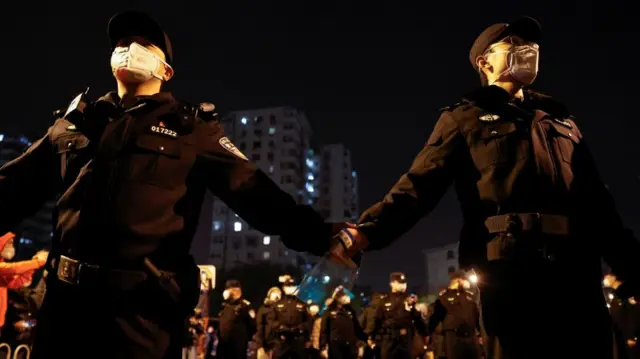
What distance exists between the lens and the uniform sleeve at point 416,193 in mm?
3717

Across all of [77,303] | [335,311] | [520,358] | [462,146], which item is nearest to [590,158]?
[462,146]

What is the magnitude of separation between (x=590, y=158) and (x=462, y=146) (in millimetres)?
866

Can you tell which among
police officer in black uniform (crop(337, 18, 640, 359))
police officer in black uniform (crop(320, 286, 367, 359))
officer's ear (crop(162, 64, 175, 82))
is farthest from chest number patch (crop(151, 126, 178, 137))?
police officer in black uniform (crop(320, 286, 367, 359))

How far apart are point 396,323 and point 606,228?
11.9 metres

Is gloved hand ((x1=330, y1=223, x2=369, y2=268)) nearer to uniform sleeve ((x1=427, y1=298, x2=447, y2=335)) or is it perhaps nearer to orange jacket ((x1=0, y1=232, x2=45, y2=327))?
orange jacket ((x1=0, y1=232, x2=45, y2=327))

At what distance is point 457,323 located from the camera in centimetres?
1300

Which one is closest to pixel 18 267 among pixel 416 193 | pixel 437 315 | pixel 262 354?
pixel 416 193

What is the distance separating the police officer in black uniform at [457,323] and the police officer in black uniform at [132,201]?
1043 cm

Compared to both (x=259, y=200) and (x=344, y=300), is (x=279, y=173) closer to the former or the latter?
(x=344, y=300)

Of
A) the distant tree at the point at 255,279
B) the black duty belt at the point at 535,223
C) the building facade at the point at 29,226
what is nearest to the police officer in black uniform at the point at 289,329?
the black duty belt at the point at 535,223

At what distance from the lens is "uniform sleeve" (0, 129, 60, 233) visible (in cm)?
342

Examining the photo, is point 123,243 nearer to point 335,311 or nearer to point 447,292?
point 447,292

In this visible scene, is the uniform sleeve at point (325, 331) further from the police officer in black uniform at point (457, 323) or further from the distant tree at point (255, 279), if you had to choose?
the distant tree at point (255, 279)

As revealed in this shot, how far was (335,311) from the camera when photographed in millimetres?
16156
